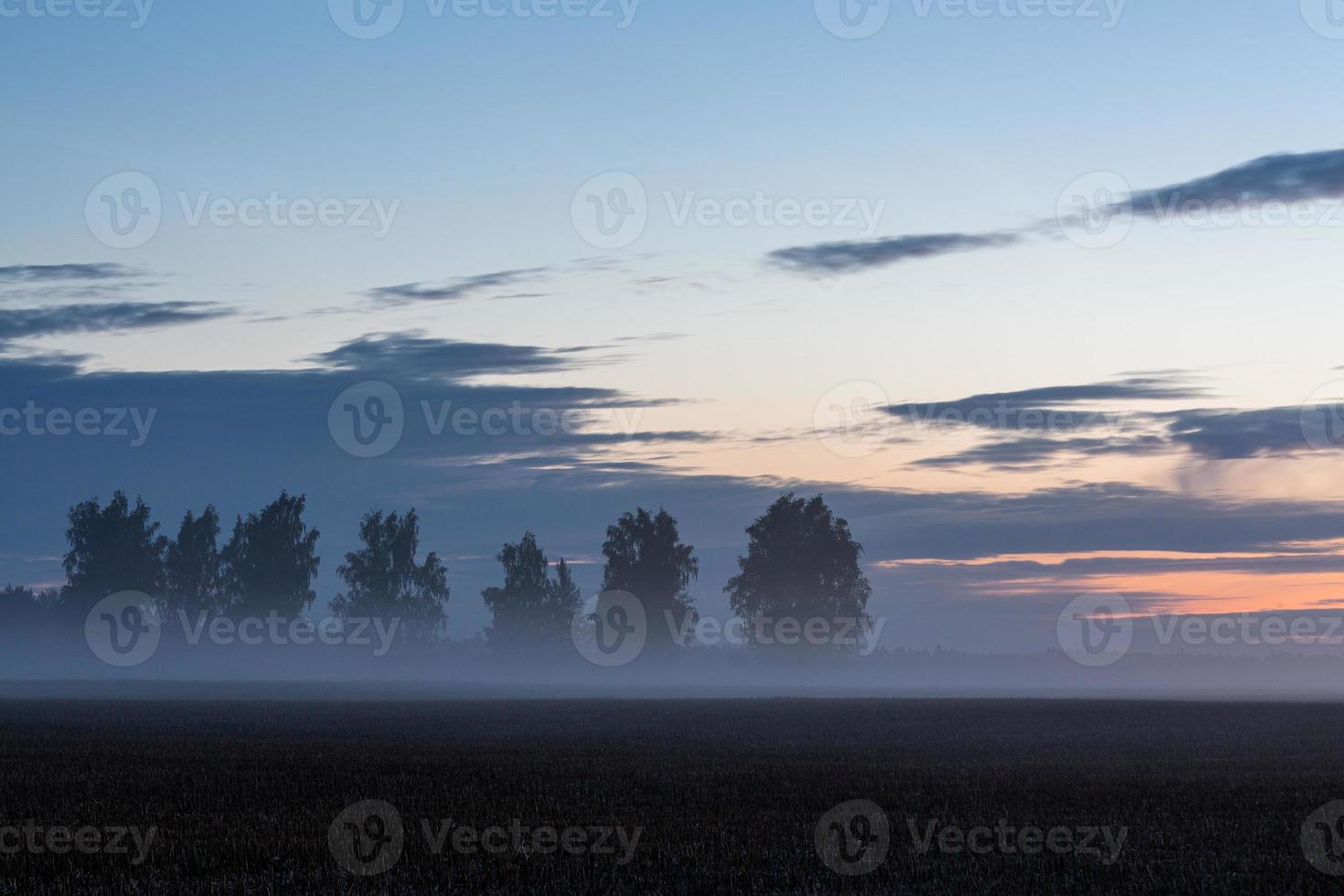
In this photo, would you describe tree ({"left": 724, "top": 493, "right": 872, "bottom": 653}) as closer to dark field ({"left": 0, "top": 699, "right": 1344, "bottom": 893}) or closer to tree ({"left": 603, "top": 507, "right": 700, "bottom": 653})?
tree ({"left": 603, "top": 507, "right": 700, "bottom": 653})

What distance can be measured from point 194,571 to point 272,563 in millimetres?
11770

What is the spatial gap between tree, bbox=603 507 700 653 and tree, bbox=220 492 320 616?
150ft

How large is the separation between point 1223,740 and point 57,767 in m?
34.9

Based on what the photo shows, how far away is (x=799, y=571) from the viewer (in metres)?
155

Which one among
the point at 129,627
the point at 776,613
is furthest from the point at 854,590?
the point at 129,627

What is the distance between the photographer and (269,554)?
191m

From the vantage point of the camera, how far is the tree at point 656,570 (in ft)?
573

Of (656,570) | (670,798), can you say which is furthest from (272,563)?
(670,798)

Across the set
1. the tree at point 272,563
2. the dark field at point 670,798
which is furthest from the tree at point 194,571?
the dark field at point 670,798

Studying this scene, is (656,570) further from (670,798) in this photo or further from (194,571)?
(670,798)

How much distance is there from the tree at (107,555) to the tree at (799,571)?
8481 cm

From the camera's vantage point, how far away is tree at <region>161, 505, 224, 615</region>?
632ft

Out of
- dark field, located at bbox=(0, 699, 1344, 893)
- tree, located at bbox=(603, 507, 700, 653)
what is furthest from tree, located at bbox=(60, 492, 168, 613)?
dark field, located at bbox=(0, 699, 1344, 893)

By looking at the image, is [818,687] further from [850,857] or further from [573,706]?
[850,857]
